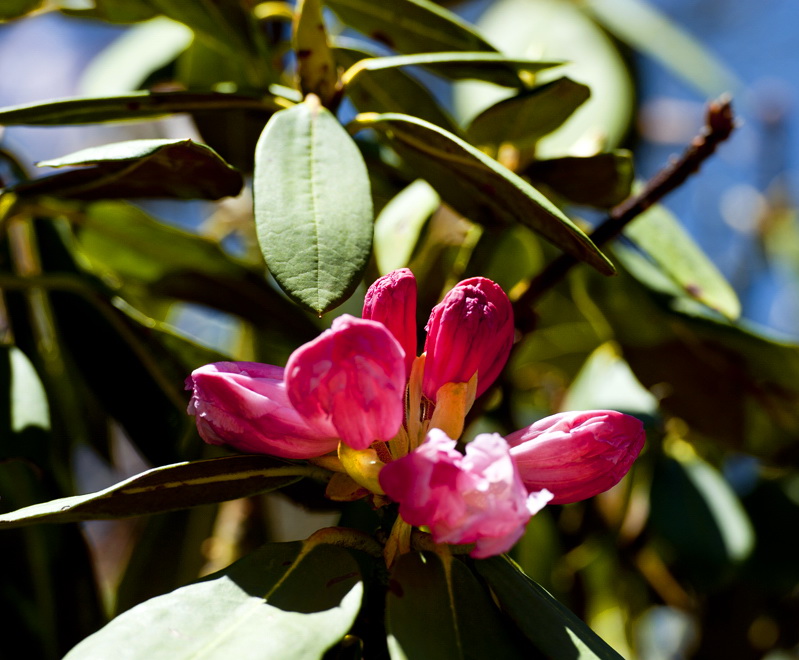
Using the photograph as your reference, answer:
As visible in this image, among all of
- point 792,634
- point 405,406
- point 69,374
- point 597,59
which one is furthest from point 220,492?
point 792,634

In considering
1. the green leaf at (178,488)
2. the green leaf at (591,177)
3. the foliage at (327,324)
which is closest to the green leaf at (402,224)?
the foliage at (327,324)

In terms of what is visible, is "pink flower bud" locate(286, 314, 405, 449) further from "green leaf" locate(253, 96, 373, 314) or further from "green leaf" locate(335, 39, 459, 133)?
"green leaf" locate(335, 39, 459, 133)

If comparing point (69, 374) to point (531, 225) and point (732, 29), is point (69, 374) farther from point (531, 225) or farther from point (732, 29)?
point (732, 29)

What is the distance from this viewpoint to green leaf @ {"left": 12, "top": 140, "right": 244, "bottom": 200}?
630 millimetres

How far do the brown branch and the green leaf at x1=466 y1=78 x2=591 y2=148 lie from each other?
11cm

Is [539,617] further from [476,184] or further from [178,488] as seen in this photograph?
[476,184]

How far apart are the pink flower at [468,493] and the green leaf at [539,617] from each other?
66 mm

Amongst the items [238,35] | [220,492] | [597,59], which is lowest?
[220,492]

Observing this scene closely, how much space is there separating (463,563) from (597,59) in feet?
3.74

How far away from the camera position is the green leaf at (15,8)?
0.86 metres

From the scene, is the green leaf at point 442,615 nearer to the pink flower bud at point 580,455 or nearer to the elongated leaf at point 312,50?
the pink flower bud at point 580,455

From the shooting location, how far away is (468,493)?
0.49m

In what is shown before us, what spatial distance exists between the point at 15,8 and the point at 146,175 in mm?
284

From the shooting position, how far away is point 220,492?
576mm
